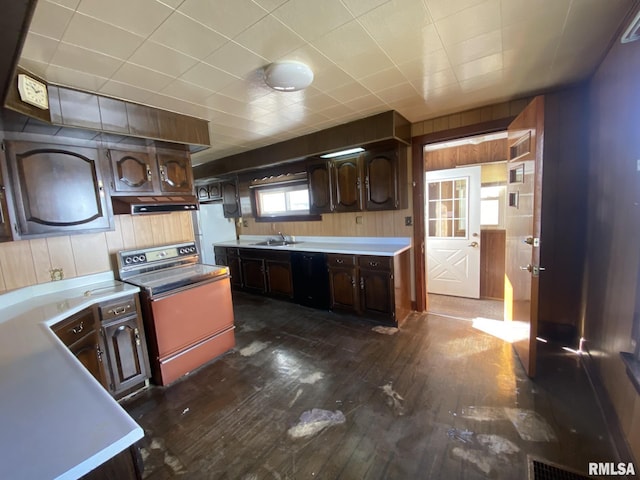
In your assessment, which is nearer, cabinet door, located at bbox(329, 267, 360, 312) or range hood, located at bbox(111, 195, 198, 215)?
range hood, located at bbox(111, 195, 198, 215)

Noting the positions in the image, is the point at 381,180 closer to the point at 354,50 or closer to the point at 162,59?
the point at 354,50

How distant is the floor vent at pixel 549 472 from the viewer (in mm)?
1342

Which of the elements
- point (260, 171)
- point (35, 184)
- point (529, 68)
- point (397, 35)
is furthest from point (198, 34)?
point (260, 171)

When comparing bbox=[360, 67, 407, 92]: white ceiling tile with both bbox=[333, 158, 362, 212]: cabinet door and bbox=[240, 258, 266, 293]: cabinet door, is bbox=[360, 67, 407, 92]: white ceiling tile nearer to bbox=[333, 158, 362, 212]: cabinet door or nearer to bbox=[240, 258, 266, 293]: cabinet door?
bbox=[333, 158, 362, 212]: cabinet door

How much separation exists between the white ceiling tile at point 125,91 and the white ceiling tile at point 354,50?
4.47 ft

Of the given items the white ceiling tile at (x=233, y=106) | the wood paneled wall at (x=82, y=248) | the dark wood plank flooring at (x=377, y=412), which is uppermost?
the white ceiling tile at (x=233, y=106)

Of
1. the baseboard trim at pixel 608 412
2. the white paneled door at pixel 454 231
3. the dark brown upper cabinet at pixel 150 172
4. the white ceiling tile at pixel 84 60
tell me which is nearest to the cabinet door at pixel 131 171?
the dark brown upper cabinet at pixel 150 172

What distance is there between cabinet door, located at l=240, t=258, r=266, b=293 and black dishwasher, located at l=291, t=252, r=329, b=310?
0.64 metres

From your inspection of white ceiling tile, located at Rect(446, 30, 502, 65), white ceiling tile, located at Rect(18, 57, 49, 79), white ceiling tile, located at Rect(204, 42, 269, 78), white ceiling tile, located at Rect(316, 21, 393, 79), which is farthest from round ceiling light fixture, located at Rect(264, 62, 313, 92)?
white ceiling tile, located at Rect(18, 57, 49, 79)

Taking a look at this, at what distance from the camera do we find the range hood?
2.30 metres

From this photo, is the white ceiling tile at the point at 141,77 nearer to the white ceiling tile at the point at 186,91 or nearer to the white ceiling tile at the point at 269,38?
the white ceiling tile at the point at 186,91

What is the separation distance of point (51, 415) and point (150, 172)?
2214 millimetres

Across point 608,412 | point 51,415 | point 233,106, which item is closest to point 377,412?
point 608,412

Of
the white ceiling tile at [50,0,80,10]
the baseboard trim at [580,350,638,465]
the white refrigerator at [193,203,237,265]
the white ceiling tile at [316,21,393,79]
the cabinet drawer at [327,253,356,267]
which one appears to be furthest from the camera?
the white refrigerator at [193,203,237,265]
